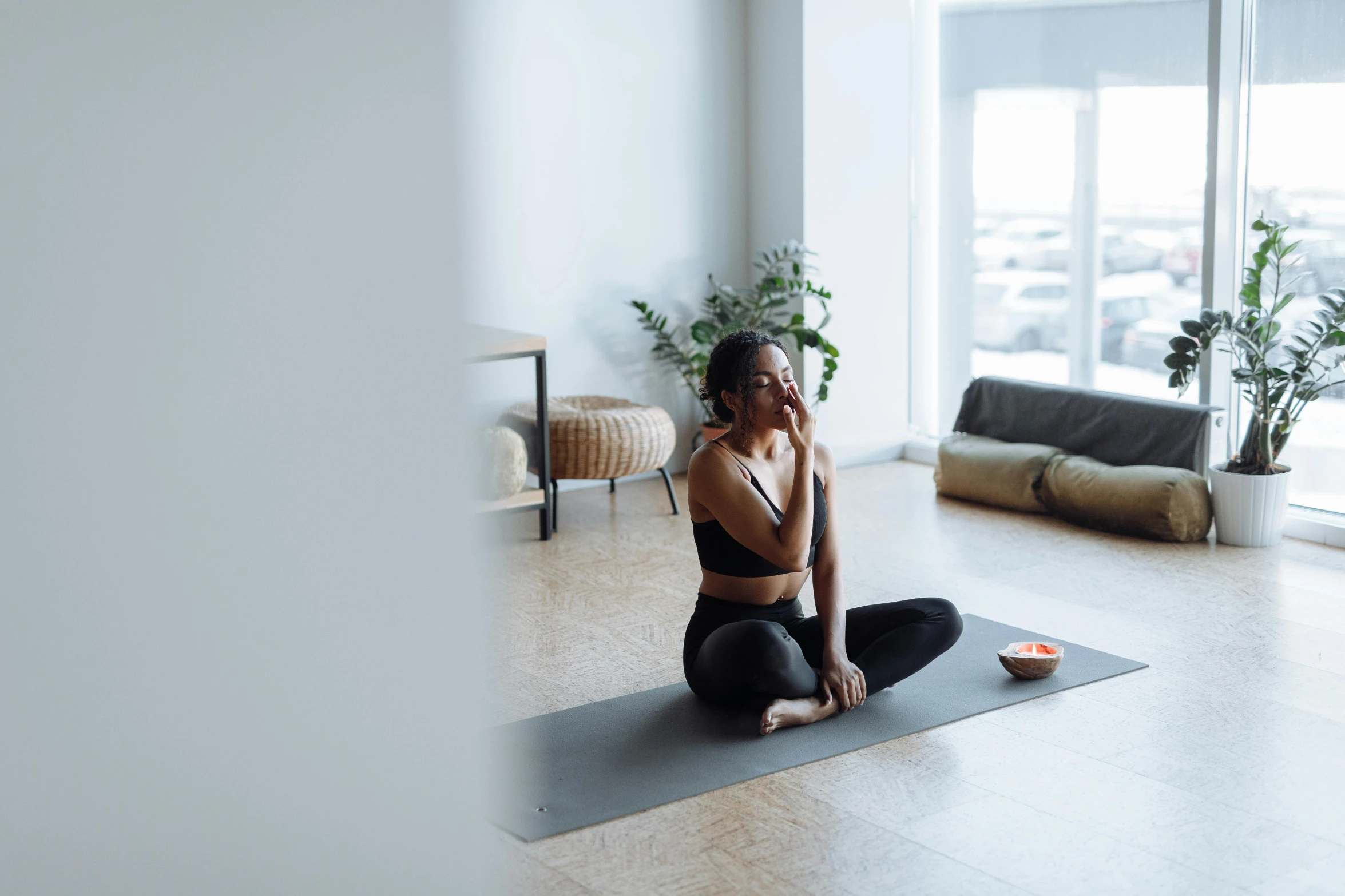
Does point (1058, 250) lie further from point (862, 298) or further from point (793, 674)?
point (793, 674)

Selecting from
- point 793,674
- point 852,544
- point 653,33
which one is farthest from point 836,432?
point 793,674

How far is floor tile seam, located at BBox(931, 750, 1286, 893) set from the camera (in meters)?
2.14

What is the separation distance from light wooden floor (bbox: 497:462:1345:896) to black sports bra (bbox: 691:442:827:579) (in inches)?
17.4

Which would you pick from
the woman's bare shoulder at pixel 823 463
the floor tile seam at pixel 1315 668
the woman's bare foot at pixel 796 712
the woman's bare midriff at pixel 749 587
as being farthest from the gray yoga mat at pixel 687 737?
the woman's bare shoulder at pixel 823 463

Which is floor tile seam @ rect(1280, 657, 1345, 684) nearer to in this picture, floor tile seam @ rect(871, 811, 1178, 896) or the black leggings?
the black leggings

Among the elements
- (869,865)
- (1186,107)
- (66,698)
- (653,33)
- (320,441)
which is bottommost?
(869,865)

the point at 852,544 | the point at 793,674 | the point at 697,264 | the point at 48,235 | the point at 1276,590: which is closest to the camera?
the point at 48,235

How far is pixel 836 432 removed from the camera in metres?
5.83

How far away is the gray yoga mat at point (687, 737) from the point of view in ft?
8.20

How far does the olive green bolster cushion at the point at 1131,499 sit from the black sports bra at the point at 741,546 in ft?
6.47

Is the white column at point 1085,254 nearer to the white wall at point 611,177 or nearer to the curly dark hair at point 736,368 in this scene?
the white wall at point 611,177

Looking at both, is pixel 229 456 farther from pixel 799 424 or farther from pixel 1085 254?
pixel 1085 254

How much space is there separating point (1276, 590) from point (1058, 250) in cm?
195

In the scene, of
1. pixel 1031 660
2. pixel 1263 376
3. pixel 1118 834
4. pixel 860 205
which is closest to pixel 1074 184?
pixel 860 205
